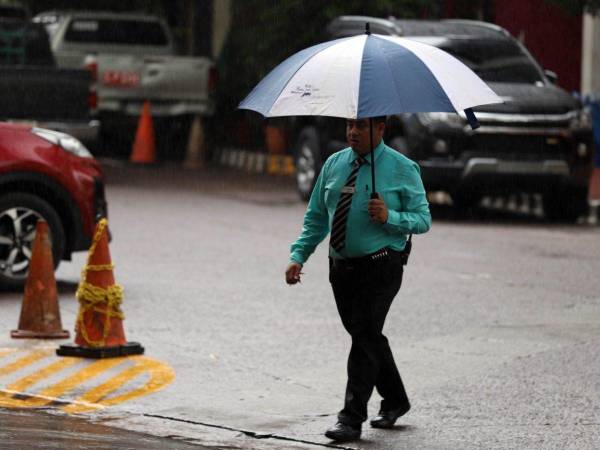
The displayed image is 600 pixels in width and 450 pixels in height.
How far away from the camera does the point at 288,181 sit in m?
23.3

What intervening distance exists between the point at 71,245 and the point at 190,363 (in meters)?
3.03

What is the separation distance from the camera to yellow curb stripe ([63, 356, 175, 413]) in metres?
8.50

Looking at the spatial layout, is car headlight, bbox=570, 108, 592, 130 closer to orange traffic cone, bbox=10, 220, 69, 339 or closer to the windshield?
the windshield

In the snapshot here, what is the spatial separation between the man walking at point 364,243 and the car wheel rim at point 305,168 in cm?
1211

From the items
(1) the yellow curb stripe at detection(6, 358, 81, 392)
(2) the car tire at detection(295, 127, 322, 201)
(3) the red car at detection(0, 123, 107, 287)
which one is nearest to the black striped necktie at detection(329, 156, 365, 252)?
(1) the yellow curb stripe at detection(6, 358, 81, 392)

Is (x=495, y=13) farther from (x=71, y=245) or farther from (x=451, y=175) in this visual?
(x=71, y=245)

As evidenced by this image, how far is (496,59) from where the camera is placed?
18.9 m

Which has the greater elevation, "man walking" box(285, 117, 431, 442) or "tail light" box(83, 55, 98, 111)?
"man walking" box(285, 117, 431, 442)

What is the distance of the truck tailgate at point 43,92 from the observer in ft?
60.7

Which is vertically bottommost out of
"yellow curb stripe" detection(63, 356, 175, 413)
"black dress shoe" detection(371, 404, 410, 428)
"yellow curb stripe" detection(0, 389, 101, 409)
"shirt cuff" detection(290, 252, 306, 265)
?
"yellow curb stripe" detection(63, 356, 175, 413)

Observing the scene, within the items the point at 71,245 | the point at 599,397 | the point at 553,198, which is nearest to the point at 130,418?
the point at 599,397

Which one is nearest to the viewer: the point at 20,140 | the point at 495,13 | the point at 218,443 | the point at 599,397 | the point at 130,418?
the point at 218,443

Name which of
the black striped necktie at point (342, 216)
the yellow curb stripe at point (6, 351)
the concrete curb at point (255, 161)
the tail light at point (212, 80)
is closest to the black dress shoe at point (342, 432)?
the black striped necktie at point (342, 216)

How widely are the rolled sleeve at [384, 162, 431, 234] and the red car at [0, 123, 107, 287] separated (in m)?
4.92
